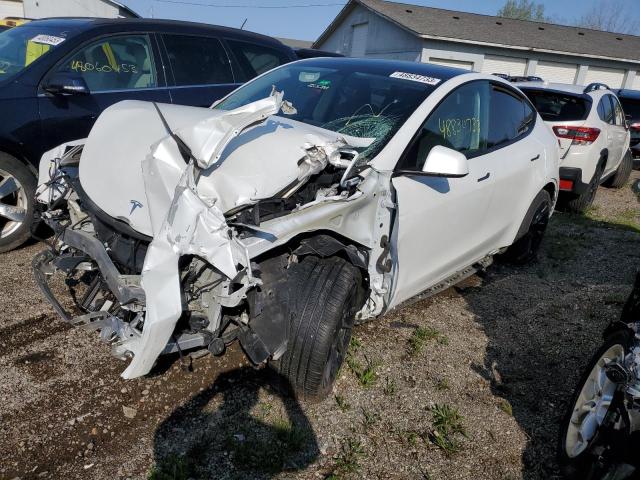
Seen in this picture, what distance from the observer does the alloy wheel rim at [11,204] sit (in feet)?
14.2

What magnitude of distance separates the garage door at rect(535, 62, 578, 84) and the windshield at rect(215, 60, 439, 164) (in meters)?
24.9

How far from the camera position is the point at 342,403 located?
9.98 feet

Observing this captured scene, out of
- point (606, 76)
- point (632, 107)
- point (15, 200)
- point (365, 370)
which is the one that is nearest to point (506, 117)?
point (365, 370)

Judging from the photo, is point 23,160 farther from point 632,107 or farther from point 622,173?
point 632,107

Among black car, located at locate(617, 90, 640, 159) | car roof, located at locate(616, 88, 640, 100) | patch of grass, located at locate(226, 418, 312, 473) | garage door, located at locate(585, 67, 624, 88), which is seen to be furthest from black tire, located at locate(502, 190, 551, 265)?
garage door, located at locate(585, 67, 624, 88)

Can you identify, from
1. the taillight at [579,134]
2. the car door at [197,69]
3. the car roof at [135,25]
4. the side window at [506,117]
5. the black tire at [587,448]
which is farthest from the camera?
the taillight at [579,134]

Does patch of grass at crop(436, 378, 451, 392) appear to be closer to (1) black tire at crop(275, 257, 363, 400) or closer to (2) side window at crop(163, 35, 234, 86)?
(1) black tire at crop(275, 257, 363, 400)

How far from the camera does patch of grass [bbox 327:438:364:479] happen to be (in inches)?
102

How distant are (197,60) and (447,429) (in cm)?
444

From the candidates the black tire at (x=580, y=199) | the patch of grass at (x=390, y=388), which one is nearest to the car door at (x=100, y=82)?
the patch of grass at (x=390, y=388)

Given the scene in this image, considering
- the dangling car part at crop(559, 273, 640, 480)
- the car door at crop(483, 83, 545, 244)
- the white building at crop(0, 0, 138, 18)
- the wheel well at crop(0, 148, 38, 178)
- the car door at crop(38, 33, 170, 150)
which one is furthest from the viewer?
the white building at crop(0, 0, 138, 18)

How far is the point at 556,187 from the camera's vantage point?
16.8 ft

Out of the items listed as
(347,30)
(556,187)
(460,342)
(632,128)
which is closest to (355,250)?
(460,342)

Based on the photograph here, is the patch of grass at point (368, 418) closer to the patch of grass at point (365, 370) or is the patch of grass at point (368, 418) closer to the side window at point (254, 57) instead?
the patch of grass at point (365, 370)
